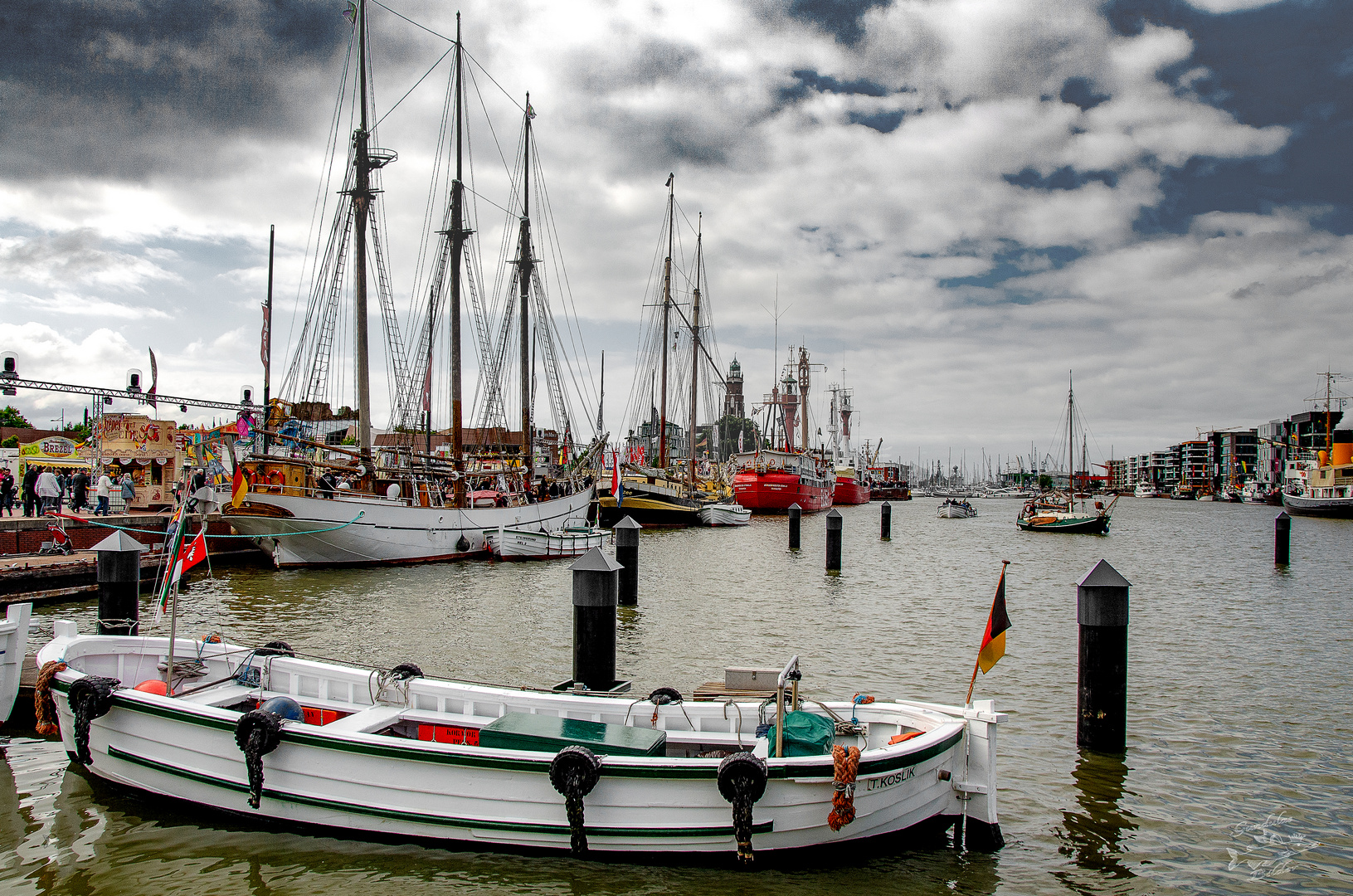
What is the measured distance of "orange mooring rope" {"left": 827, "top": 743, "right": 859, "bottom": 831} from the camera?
20.4ft

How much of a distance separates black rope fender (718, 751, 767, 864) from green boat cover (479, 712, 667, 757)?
2.69 feet

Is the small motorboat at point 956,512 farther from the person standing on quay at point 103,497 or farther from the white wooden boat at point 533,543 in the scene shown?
the person standing on quay at point 103,497

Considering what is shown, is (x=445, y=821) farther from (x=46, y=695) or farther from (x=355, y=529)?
(x=355, y=529)

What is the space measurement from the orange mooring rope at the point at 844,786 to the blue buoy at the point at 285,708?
547 cm

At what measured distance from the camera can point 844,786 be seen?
20.7 feet

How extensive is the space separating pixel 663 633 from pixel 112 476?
3057 centimetres

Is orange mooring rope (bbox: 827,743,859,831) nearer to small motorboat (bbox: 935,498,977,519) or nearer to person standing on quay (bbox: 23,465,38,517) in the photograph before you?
person standing on quay (bbox: 23,465,38,517)

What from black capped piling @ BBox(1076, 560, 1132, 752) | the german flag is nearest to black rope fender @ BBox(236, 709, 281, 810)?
the german flag

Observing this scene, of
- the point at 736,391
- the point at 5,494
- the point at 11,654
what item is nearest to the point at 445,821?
the point at 11,654

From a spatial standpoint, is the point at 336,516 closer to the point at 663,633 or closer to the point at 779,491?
the point at 663,633

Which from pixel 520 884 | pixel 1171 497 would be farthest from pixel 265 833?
pixel 1171 497

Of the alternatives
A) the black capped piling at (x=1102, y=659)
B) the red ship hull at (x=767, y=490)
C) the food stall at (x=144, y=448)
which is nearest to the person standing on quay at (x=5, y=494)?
the food stall at (x=144, y=448)

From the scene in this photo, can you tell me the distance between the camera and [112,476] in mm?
33875

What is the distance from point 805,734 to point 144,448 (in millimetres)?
33195
